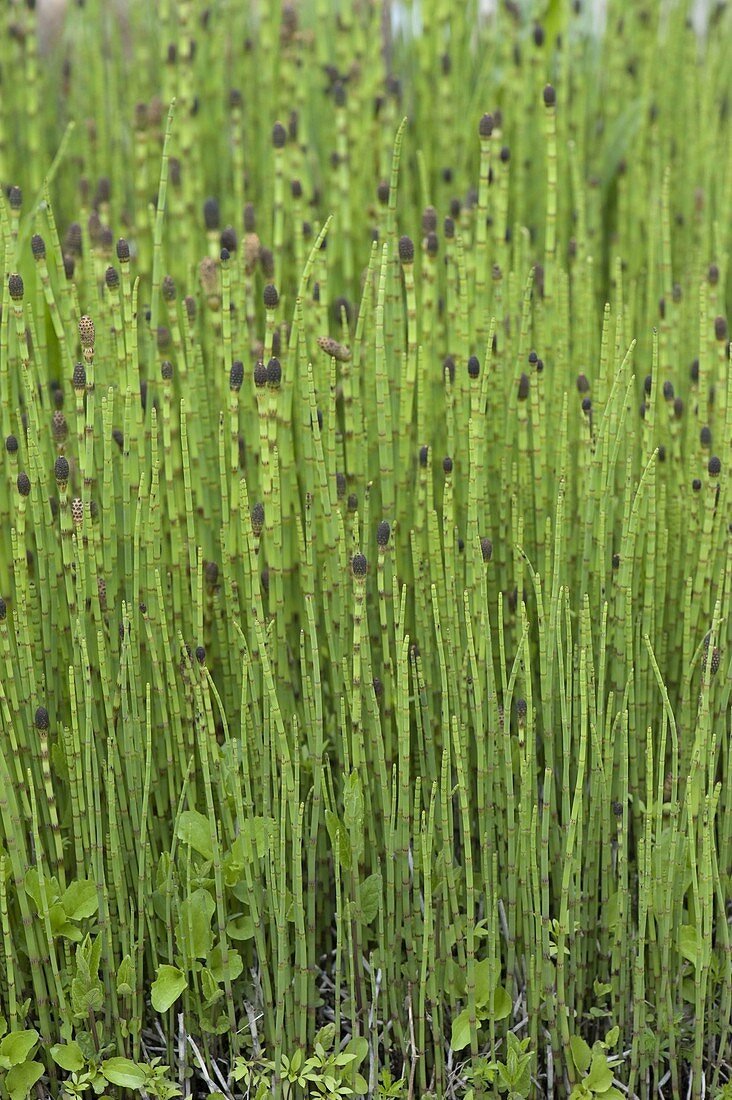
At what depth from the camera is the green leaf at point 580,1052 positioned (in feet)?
4.27

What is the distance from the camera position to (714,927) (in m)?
1.43

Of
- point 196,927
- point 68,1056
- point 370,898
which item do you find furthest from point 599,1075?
point 68,1056

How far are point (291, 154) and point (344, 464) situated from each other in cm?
90

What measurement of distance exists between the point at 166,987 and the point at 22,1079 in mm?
174

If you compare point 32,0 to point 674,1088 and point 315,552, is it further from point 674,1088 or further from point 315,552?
point 674,1088

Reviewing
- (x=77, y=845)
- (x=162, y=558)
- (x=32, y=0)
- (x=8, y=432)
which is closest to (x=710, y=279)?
(x=162, y=558)

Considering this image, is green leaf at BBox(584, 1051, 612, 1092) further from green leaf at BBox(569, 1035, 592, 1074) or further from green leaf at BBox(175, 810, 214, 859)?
green leaf at BBox(175, 810, 214, 859)

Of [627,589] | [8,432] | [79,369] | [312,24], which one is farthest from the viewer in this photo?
[312,24]

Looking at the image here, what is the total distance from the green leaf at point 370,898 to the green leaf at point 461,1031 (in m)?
0.14

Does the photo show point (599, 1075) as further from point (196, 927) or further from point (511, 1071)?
point (196, 927)

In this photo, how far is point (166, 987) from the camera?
1301mm

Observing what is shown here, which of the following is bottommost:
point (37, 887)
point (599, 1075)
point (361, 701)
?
point (599, 1075)

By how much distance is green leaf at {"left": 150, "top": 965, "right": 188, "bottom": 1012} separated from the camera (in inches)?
50.5

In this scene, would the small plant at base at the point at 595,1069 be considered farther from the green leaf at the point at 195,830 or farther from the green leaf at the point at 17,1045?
the green leaf at the point at 17,1045
